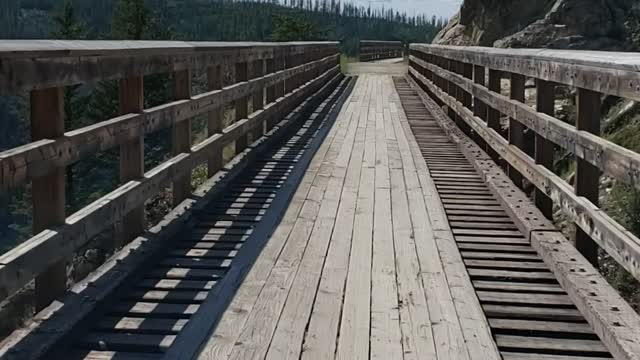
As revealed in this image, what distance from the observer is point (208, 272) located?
4.29 metres

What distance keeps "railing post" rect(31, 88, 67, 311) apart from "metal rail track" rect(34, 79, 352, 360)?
0.86 ft

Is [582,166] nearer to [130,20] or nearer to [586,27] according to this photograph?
[586,27]

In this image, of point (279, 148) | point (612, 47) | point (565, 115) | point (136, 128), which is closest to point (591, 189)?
point (136, 128)

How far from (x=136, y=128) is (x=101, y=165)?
42.7 metres

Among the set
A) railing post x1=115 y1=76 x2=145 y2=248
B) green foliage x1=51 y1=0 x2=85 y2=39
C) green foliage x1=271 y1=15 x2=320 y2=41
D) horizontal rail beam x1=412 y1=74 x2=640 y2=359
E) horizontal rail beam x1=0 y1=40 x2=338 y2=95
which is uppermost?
green foliage x1=271 y1=15 x2=320 y2=41

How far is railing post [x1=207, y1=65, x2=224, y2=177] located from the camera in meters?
6.89

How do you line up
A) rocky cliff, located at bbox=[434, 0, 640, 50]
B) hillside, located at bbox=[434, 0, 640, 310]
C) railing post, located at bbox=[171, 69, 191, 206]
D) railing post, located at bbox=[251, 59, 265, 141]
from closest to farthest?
1. hillside, located at bbox=[434, 0, 640, 310]
2. railing post, located at bbox=[171, 69, 191, 206]
3. railing post, located at bbox=[251, 59, 265, 141]
4. rocky cliff, located at bbox=[434, 0, 640, 50]

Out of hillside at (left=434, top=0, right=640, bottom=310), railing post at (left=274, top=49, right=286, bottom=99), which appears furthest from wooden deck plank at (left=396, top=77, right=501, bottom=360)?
railing post at (left=274, top=49, right=286, bottom=99)

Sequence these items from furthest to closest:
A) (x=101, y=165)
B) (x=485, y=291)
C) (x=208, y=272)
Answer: (x=101, y=165) → (x=208, y=272) → (x=485, y=291)

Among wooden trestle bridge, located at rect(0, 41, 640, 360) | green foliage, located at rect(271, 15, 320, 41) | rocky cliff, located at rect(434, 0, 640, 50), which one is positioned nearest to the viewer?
wooden trestle bridge, located at rect(0, 41, 640, 360)

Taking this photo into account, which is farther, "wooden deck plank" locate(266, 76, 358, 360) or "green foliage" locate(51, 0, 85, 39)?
"green foliage" locate(51, 0, 85, 39)

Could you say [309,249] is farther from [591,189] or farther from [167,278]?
A: [591,189]

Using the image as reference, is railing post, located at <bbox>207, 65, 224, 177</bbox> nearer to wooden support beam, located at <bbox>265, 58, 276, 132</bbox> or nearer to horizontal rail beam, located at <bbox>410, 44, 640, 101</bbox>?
horizontal rail beam, located at <bbox>410, 44, 640, 101</bbox>

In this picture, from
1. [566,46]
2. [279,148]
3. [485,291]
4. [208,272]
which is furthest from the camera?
[566,46]
